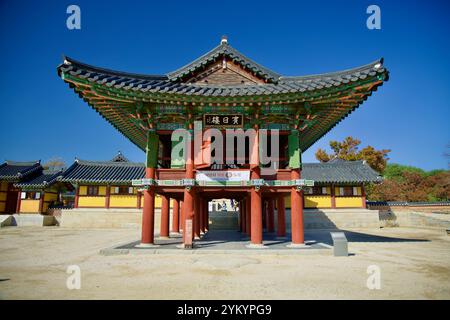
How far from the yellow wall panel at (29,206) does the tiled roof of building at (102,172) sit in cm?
714

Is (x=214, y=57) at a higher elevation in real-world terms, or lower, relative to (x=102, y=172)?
higher

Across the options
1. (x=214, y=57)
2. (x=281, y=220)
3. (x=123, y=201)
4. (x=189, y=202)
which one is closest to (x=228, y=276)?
(x=189, y=202)

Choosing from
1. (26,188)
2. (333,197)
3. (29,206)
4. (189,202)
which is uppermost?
(26,188)

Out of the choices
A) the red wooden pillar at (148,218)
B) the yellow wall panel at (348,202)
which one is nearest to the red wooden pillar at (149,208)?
the red wooden pillar at (148,218)

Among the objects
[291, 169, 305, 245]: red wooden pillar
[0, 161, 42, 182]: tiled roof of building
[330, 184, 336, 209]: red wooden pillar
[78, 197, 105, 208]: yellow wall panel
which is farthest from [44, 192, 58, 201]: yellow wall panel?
[330, 184, 336, 209]: red wooden pillar

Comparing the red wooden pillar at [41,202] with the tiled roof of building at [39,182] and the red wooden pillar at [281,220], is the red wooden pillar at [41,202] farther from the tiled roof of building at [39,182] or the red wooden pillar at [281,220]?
the red wooden pillar at [281,220]

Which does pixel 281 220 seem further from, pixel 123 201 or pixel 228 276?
pixel 123 201

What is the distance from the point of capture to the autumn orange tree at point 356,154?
176 feet

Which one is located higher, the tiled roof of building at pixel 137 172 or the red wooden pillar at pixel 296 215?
the tiled roof of building at pixel 137 172

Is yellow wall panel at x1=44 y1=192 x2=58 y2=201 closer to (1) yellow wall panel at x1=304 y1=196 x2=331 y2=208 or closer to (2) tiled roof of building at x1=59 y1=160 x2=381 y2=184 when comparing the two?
(2) tiled roof of building at x1=59 y1=160 x2=381 y2=184

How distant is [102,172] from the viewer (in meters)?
35.8

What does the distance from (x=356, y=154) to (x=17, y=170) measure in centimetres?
5899
